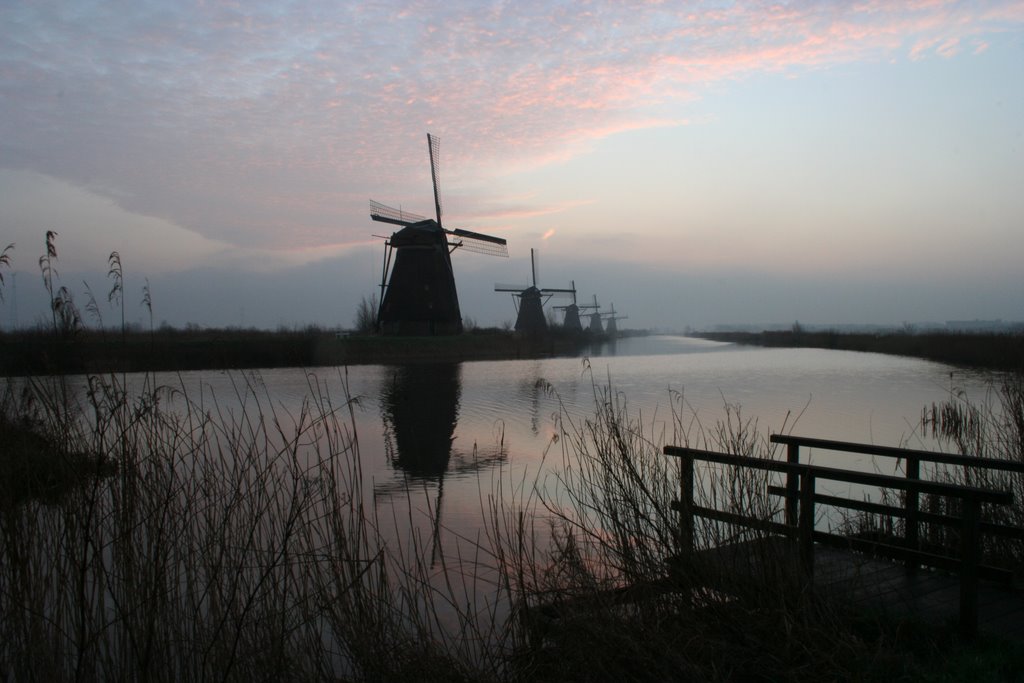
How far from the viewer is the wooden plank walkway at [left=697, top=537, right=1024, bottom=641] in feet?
11.5

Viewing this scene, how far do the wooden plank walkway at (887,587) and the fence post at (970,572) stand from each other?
4.1 inches

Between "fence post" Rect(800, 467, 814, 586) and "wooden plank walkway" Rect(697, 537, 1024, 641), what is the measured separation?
4.2 inches

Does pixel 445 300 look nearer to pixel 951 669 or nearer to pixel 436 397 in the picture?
pixel 436 397

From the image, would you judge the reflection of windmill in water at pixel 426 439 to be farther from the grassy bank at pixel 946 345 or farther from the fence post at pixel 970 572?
the grassy bank at pixel 946 345

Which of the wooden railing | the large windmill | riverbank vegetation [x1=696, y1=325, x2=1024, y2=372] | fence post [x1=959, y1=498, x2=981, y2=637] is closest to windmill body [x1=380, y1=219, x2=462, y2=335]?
the large windmill

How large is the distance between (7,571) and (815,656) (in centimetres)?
366

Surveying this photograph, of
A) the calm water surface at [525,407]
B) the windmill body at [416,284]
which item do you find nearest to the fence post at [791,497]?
the calm water surface at [525,407]

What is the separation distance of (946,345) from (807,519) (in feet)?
104

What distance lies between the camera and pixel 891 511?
13.4 feet

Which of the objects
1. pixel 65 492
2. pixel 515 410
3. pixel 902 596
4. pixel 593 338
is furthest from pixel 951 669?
pixel 593 338

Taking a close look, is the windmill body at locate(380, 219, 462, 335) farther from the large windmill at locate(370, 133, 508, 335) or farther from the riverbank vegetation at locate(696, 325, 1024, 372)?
the riverbank vegetation at locate(696, 325, 1024, 372)

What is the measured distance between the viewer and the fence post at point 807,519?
3842 millimetres

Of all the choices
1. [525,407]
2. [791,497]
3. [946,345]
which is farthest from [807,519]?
[946,345]

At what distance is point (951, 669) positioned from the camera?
9.89ft
